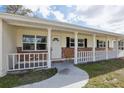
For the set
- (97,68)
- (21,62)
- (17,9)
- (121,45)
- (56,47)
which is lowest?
(97,68)

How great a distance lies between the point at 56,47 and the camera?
1299 centimetres

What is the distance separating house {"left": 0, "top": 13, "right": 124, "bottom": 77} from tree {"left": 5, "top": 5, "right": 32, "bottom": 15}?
1670 cm

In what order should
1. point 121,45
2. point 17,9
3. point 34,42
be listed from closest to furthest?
point 34,42 → point 121,45 → point 17,9

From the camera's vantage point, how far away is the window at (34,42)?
1123 centimetres

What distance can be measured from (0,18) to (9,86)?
133 inches

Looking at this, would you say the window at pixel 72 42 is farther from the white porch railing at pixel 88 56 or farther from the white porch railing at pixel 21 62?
the white porch railing at pixel 21 62

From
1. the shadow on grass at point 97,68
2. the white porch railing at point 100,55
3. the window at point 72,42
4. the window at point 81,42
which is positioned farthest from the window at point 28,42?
the white porch railing at point 100,55

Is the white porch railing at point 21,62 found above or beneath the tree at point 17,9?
beneath

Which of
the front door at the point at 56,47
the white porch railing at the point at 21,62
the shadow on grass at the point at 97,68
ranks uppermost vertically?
the front door at the point at 56,47

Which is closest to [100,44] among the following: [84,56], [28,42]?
[84,56]

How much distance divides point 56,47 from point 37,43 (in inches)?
77.7

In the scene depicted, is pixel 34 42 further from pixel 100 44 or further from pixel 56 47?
pixel 100 44

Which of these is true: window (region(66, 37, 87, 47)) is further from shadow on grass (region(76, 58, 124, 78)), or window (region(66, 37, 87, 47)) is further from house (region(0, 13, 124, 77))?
shadow on grass (region(76, 58, 124, 78))

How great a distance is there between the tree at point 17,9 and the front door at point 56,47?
1684cm
